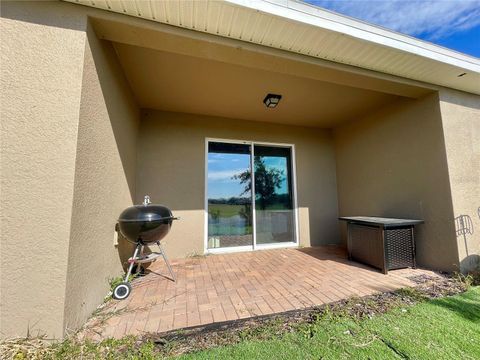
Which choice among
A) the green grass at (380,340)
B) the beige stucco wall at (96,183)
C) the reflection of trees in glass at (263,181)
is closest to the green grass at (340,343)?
the green grass at (380,340)

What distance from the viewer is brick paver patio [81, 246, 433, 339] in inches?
71.7

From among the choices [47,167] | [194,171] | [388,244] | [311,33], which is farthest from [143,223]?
[388,244]

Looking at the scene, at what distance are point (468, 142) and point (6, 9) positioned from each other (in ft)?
16.9

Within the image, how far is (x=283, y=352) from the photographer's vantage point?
55.4 inches

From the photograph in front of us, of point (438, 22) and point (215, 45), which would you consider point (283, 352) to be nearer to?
point (215, 45)

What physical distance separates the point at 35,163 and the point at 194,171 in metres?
2.60

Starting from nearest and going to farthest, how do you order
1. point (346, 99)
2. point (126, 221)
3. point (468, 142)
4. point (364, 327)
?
point (364, 327) → point (126, 221) → point (468, 142) → point (346, 99)

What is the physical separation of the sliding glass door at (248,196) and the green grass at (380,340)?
2.50 m

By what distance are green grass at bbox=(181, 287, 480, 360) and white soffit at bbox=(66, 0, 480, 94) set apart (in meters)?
2.59

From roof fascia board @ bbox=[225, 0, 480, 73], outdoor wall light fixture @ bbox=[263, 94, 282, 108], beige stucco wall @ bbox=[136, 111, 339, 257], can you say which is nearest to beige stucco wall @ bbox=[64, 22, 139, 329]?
beige stucco wall @ bbox=[136, 111, 339, 257]

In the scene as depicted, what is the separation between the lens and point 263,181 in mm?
4422

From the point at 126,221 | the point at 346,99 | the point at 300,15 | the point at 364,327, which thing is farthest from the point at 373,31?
the point at 126,221

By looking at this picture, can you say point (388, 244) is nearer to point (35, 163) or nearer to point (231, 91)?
point (231, 91)

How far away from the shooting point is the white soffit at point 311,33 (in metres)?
1.75
